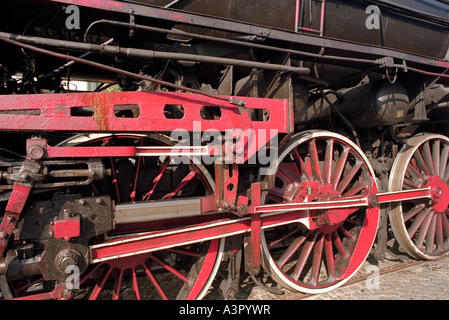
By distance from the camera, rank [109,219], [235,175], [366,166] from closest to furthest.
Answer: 1. [109,219]
2. [235,175]
3. [366,166]

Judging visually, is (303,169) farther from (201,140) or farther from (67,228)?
(67,228)

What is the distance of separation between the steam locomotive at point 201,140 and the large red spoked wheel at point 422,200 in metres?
0.02

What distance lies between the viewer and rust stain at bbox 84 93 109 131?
6.03 feet

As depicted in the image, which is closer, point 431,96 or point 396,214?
point 396,214

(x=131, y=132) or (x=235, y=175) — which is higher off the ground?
(x=131, y=132)

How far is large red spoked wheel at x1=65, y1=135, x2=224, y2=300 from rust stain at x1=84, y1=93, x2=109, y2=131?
0.83 feet

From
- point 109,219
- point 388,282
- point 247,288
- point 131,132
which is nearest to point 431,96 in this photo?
point 388,282

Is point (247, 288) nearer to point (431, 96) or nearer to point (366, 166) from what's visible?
point (366, 166)

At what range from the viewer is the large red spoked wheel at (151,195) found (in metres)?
2.28

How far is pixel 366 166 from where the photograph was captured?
10.4ft

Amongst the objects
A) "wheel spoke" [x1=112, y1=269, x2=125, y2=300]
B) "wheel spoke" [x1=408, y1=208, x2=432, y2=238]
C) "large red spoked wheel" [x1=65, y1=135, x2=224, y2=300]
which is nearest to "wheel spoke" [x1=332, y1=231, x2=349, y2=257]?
"wheel spoke" [x1=408, y1=208, x2=432, y2=238]

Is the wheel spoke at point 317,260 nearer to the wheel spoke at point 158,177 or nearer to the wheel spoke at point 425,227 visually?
the wheel spoke at point 425,227

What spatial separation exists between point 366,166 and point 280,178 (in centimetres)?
100

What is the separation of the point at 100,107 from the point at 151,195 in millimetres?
940
